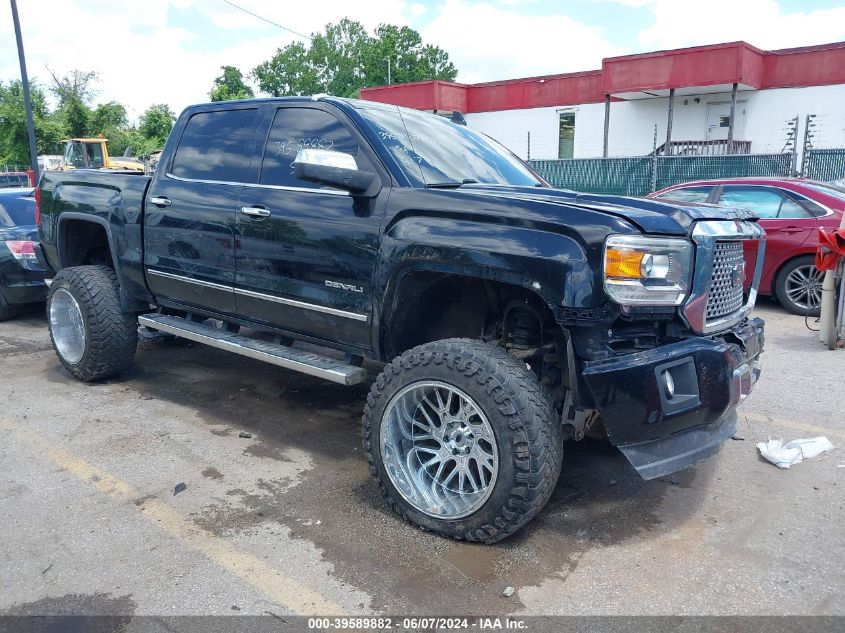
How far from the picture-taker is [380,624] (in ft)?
8.63

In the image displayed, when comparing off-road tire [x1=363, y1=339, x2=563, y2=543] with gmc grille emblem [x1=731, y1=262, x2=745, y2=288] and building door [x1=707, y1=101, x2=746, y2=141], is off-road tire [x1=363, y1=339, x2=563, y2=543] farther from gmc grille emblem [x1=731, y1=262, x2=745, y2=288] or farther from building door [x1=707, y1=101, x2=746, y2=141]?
building door [x1=707, y1=101, x2=746, y2=141]

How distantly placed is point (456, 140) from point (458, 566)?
259 cm

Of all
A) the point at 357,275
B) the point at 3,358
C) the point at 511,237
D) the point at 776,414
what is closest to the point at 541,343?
the point at 511,237

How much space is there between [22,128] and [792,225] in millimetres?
40751

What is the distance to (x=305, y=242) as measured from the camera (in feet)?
12.8

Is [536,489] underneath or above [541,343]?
underneath

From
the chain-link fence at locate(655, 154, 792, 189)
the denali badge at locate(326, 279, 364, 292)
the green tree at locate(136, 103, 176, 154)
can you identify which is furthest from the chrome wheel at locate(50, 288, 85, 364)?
the green tree at locate(136, 103, 176, 154)

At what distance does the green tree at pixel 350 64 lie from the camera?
6494cm

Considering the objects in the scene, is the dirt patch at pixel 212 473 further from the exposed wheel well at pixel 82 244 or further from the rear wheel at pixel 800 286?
the rear wheel at pixel 800 286

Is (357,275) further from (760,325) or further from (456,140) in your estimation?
(760,325)

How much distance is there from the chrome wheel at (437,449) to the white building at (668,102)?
19695 millimetres

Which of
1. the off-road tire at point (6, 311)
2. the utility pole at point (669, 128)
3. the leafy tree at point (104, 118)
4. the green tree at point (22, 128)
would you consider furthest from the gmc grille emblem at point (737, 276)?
the leafy tree at point (104, 118)

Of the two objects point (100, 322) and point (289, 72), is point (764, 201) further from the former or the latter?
point (289, 72)

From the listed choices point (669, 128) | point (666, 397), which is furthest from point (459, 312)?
point (669, 128)
